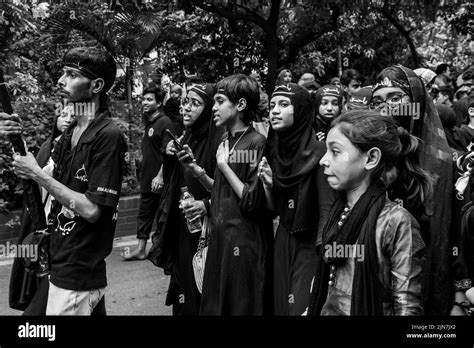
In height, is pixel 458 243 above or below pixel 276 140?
below

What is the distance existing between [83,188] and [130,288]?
3.63 metres

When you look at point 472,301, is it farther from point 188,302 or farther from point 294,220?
point 188,302

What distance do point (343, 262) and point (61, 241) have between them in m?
1.65

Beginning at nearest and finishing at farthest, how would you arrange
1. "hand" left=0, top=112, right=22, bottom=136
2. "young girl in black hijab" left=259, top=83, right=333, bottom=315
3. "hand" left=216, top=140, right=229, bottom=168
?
1. "hand" left=0, top=112, right=22, bottom=136
2. "young girl in black hijab" left=259, top=83, right=333, bottom=315
3. "hand" left=216, top=140, right=229, bottom=168

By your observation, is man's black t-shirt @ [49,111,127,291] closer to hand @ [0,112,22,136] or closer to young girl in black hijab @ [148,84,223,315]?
hand @ [0,112,22,136]

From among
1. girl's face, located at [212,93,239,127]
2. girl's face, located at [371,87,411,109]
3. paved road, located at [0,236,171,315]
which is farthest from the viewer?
paved road, located at [0,236,171,315]

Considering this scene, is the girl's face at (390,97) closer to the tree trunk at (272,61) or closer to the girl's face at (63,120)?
the girl's face at (63,120)

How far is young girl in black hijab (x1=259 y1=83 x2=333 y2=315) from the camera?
463cm

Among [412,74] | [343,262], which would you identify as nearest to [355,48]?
[412,74]

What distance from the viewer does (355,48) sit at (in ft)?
50.8

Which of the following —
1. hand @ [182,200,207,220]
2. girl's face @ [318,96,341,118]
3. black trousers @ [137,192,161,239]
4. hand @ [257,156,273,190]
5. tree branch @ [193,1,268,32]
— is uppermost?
tree branch @ [193,1,268,32]

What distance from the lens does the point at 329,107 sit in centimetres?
635

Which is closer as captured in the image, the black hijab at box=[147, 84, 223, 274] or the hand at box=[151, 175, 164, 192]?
the black hijab at box=[147, 84, 223, 274]

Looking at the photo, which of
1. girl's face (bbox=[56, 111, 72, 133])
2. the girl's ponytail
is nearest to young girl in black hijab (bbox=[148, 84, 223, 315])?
girl's face (bbox=[56, 111, 72, 133])
